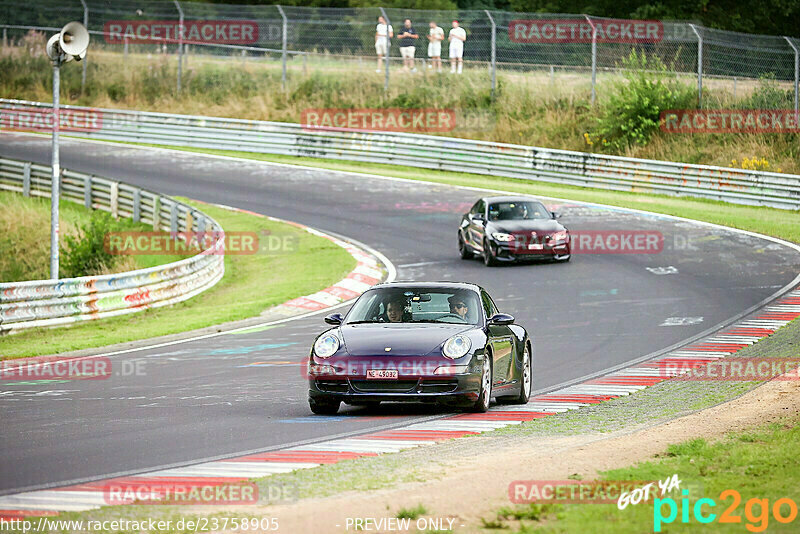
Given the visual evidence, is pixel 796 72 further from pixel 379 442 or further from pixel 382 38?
pixel 379 442

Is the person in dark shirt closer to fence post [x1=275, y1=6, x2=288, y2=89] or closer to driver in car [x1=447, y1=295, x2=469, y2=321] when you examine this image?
fence post [x1=275, y1=6, x2=288, y2=89]

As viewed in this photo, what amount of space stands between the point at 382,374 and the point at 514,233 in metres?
13.8

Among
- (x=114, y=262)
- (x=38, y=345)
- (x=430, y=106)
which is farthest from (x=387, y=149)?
(x=38, y=345)

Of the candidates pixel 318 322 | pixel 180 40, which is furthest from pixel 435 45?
pixel 318 322

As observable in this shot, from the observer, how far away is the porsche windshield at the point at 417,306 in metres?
12.1

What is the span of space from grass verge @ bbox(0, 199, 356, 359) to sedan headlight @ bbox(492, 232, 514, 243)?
301 cm

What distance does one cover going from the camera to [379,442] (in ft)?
32.0

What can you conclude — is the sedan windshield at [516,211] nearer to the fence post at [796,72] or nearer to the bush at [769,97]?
the fence post at [796,72]

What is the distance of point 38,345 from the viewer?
1772cm

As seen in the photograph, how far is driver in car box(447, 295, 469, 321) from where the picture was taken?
478 inches

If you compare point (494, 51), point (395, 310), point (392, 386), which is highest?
point (494, 51)

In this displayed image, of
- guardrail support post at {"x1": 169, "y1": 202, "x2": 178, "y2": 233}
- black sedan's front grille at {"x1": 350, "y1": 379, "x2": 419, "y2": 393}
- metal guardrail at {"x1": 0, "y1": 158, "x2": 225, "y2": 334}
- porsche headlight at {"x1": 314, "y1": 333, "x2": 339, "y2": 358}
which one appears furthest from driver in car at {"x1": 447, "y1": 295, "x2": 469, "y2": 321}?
guardrail support post at {"x1": 169, "y1": 202, "x2": 178, "y2": 233}

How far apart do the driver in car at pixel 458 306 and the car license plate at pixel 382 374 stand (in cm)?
128

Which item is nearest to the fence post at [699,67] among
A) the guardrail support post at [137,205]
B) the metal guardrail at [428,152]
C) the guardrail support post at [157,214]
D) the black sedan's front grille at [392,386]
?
the metal guardrail at [428,152]
